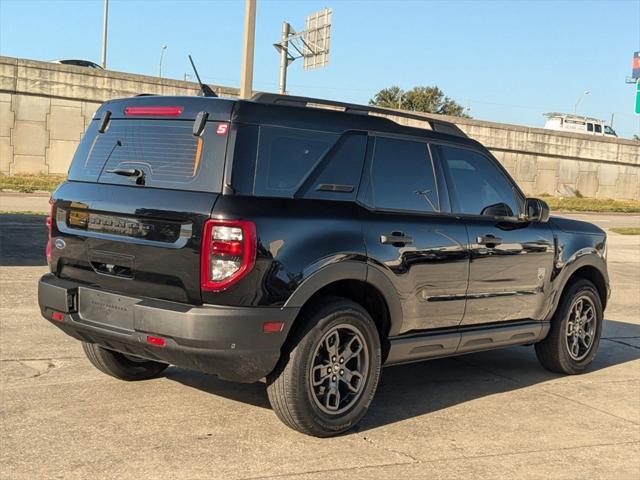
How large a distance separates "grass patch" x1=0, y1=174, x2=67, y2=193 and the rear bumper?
2010 centimetres

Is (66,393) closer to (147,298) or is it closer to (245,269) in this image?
(147,298)

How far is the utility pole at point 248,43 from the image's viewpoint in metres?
13.5

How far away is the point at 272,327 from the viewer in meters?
4.31

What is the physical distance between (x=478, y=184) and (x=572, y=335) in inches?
70.7

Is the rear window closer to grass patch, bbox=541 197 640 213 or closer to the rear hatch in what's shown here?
the rear hatch

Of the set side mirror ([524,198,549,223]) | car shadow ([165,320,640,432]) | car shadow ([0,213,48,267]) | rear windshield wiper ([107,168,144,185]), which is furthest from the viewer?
car shadow ([0,213,48,267])

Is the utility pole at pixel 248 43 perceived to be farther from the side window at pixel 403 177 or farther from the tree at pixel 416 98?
Answer: the tree at pixel 416 98

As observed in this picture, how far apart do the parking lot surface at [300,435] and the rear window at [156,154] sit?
1.44 m

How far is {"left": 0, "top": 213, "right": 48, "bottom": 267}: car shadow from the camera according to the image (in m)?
10.7

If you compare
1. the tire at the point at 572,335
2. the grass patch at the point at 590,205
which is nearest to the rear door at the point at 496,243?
the tire at the point at 572,335

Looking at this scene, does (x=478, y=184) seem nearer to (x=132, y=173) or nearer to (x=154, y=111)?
(x=154, y=111)

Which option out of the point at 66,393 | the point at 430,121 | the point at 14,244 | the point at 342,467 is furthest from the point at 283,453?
the point at 14,244

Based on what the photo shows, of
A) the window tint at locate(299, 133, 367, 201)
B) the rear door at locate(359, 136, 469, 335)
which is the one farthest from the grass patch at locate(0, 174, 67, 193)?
the window tint at locate(299, 133, 367, 201)

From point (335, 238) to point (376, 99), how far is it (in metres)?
69.6
